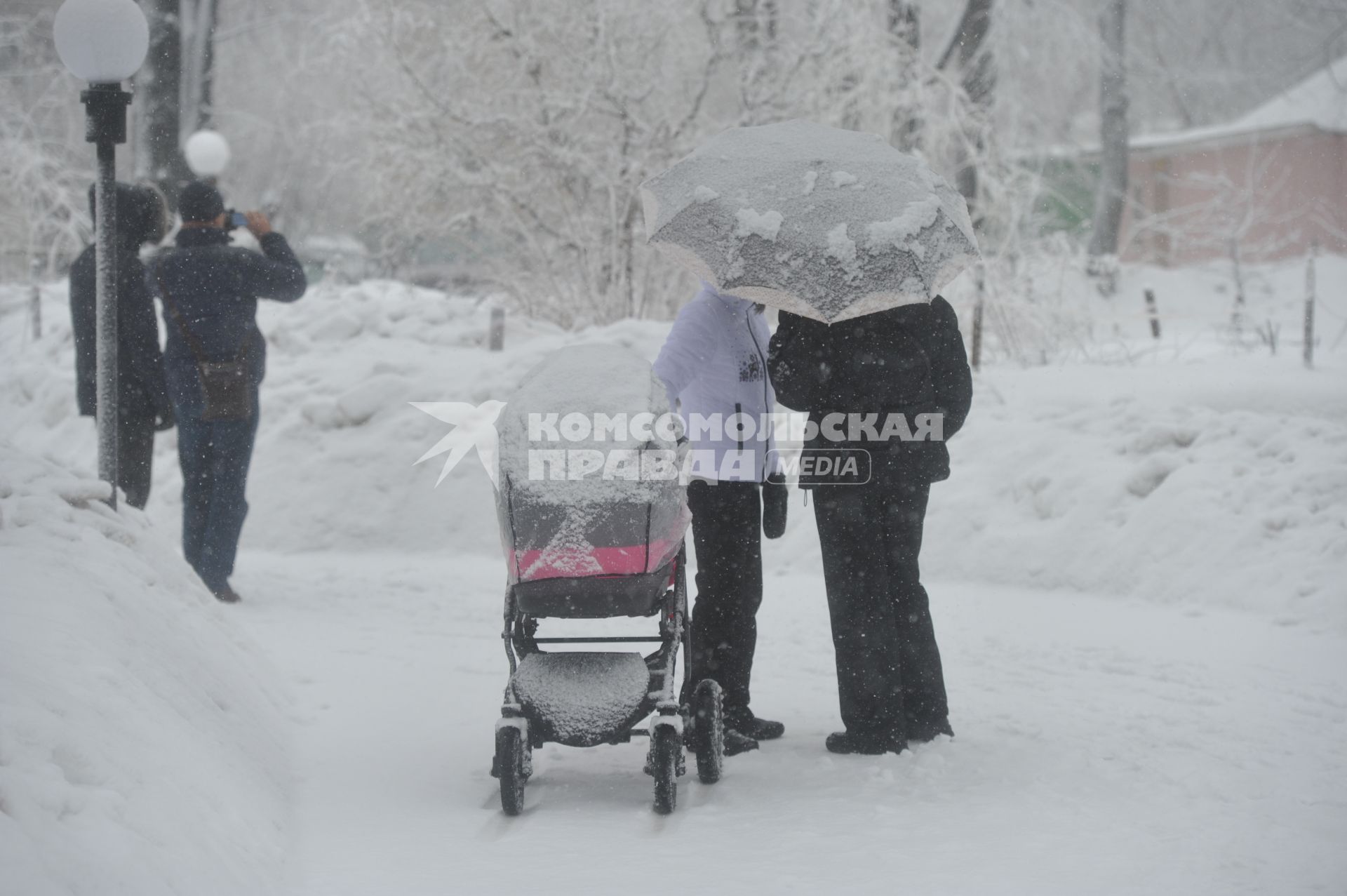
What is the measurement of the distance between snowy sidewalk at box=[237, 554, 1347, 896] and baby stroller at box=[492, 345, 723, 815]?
0.27 meters

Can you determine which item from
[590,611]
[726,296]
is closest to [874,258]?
[726,296]

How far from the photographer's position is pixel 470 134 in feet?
44.8

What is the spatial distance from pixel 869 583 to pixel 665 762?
1.11m

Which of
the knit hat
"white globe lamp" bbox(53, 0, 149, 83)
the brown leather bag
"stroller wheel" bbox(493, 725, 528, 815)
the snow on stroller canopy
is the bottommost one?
"stroller wheel" bbox(493, 725, 528, 815)

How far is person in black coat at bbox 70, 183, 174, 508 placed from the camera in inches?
274

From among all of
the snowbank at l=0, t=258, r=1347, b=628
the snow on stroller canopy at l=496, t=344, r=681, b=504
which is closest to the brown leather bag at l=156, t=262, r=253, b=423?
the snowbank at l=0, t=258, r=1347, b=628

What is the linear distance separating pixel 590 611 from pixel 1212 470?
520cm

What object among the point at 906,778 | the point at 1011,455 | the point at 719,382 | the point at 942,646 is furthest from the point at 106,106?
the point at 1011,455

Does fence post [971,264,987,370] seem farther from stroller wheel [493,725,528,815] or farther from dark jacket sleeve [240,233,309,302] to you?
stroller wheel [493,725,528,815]

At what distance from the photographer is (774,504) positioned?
502 centimetres

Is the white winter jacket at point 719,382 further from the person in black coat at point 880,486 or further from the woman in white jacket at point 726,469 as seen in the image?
the person in black coat at point 880,486

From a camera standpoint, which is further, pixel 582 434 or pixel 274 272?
pixel 274 272

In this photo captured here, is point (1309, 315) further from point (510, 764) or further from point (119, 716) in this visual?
point (119, 716)

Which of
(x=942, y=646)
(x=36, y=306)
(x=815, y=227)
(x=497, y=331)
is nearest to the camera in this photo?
(x=815, y=227)
